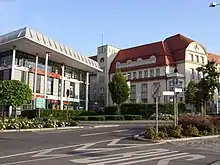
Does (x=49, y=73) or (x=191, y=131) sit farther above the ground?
(x=49, y=73)

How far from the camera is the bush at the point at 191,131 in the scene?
1781 cm

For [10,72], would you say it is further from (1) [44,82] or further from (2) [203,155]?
(2) [203,155]

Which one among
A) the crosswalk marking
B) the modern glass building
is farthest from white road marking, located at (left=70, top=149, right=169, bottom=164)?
the modern glass building

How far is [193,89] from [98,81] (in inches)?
1144

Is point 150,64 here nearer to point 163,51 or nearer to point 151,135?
point 163,51

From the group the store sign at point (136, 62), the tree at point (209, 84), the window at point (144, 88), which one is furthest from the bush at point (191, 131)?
the window at point (144, 88)

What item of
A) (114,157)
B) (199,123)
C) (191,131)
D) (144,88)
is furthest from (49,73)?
(114,157)

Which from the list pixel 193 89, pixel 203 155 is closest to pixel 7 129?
pixel 203 155

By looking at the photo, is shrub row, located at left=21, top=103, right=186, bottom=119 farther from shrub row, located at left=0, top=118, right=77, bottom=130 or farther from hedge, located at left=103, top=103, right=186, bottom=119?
shrub row, located at left=0, top=118, right=77, bottom=130

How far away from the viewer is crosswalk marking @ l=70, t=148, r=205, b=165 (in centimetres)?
966

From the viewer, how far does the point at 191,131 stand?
58.7 ft

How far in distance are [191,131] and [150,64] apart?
54453mm

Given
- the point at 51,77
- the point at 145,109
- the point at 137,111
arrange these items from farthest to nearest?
the point at 51,77 < the point at 137,111 < the point at 145,109

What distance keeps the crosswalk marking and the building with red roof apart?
2062 inches
